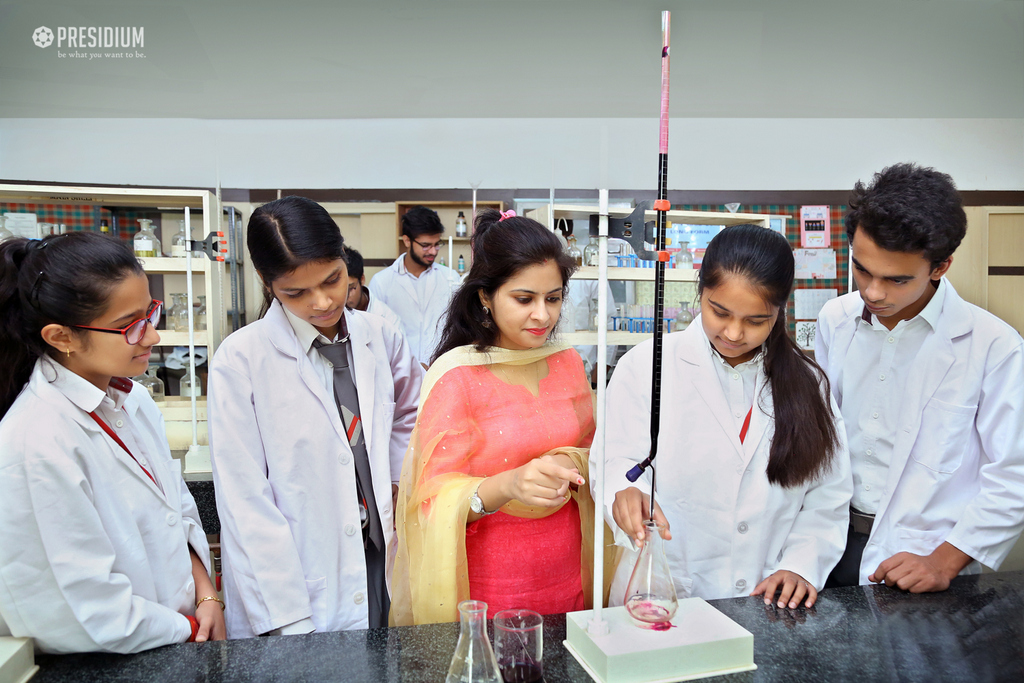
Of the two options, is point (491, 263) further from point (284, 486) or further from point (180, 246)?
point (180, 246)

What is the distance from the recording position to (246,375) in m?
1.38

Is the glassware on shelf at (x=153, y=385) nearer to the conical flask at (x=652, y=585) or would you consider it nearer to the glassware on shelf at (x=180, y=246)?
the glassware on shelf at (x=180, y=246)

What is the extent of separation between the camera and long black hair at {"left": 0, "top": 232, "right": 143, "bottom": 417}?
104cm

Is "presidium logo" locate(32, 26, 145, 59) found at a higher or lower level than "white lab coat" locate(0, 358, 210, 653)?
higher

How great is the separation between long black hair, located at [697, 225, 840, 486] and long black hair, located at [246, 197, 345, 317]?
2.80 ft

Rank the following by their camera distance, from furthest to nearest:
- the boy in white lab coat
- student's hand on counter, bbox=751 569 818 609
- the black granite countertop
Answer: the boy in white lab coat < student's hand on counter, bbox=751 569 818 609 < the black granite countertop

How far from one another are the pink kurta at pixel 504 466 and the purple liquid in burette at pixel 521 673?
412 mm

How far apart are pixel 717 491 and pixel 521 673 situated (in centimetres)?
61

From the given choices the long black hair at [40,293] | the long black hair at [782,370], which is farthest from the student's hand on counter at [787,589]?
the long black hair at [40,293]

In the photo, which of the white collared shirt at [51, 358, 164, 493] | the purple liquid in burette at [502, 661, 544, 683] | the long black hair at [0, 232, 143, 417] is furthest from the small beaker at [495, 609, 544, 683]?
the long black hair at [0, 232, 143, 417]


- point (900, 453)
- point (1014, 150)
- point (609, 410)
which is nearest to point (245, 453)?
point (609, 410)

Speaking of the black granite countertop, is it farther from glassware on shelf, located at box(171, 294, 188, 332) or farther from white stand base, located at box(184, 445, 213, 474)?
glassware on shelf, located at box(171, 294, 188, 332)

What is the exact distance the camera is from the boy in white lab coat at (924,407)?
1247 millimetres

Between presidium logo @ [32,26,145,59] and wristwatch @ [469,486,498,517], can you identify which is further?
presidium logo @ [32,26,145,59]
